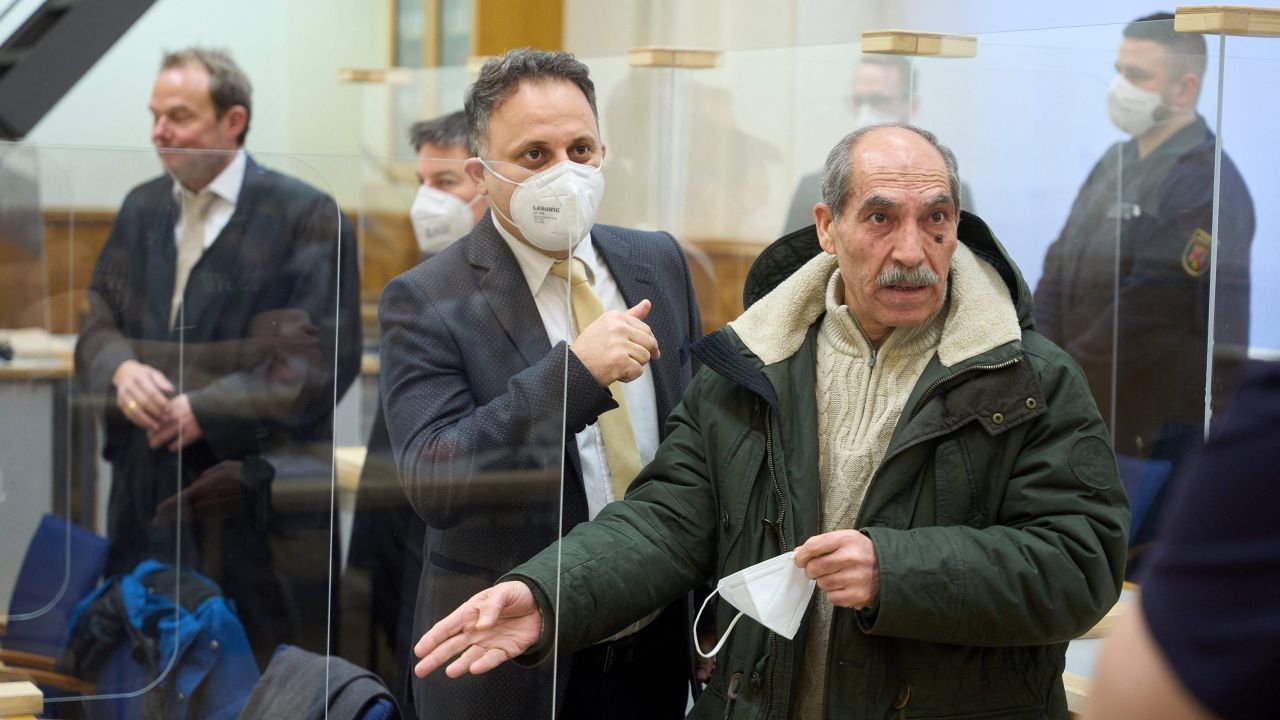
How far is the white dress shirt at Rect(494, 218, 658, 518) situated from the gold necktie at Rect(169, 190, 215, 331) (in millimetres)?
486

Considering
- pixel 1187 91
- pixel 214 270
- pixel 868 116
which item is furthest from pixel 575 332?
pixel 868 116

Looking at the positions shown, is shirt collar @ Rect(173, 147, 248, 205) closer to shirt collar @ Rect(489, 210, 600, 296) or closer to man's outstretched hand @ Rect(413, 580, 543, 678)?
shirt collar @ Rect(489, 210, 600, 296)

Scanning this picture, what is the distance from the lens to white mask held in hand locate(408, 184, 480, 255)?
6.97 ft

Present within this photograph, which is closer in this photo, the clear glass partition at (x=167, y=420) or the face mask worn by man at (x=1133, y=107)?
the clear glass partition at (x=167, y=420)

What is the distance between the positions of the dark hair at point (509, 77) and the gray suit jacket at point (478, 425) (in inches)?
7.3

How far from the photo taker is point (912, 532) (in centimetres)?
177

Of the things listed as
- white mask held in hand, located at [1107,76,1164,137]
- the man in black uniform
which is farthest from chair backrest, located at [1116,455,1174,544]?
white mask held in hand, located at [1107,76,1164,137]

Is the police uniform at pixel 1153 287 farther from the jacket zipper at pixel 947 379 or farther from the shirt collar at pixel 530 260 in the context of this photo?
the shirt collar at pixel 530 260

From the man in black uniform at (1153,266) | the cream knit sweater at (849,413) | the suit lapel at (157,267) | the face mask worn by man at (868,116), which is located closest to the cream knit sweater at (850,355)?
the cream knit sweater at (849,413)

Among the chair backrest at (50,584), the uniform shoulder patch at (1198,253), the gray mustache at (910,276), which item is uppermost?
the gray mustache at (910,276)

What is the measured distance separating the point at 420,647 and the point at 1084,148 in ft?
8.29

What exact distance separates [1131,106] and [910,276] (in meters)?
1.89

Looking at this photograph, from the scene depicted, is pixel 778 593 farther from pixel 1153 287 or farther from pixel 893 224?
pixel 1153 287

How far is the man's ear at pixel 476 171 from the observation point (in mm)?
2045
